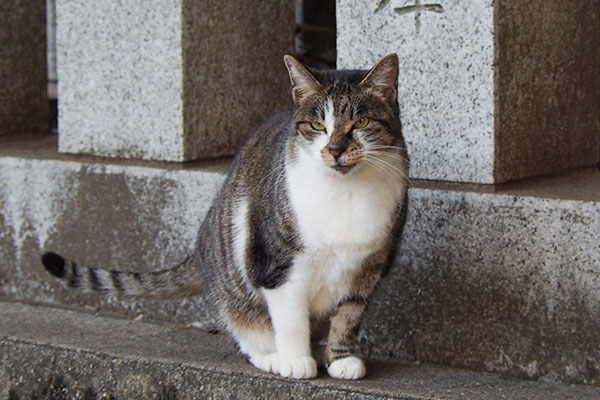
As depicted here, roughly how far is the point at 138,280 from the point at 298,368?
912 millimetres

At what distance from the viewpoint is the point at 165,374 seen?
356cm

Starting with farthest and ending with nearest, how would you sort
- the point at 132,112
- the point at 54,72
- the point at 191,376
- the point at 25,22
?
1. the point at 54,72
2. the point at 25,22
3. the point at 132,112
4. the point at 191,376

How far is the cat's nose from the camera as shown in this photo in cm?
308

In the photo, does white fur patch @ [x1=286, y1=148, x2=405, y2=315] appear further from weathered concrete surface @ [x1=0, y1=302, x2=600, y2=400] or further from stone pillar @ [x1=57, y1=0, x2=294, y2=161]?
stone pillar @ [x1=57, y1=0, x2=294, y2=161]

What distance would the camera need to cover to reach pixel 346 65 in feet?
12.6

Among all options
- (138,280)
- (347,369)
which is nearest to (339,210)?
(347,369)

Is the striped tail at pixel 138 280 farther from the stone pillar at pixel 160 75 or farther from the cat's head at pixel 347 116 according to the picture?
the cat's head at pixel 347 116

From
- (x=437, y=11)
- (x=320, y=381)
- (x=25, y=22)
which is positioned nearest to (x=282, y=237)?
(x=320, y=381)

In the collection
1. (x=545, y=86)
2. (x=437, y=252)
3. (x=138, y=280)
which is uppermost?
(x=545, y=86)

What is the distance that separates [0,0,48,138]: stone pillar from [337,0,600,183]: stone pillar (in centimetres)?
200

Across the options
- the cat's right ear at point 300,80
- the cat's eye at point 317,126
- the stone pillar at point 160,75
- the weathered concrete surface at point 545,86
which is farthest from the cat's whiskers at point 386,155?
the stone pillar at point 160,75

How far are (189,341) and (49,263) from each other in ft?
2.11

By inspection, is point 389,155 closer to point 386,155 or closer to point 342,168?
point 386,155

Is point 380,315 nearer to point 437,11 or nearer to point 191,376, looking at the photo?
point 191,376
